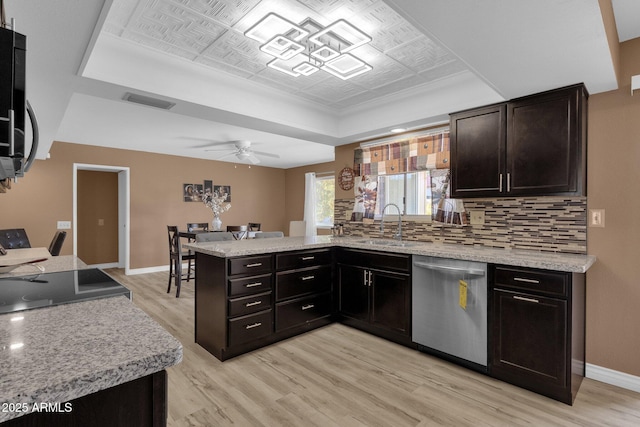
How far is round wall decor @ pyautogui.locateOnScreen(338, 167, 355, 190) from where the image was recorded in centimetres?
435

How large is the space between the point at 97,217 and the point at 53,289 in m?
6.98

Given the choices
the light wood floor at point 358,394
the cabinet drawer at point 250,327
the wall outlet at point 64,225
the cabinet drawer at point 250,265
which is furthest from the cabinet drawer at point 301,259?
the wall outlet at point 64,225

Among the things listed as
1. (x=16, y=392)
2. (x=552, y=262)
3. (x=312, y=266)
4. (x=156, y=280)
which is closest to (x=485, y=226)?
(x=552, y=262)

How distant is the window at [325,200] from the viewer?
798 centimetres

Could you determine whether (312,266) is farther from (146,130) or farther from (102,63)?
(146,130)

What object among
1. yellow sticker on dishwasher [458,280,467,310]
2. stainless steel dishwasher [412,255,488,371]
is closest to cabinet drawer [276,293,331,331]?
stainless steel dishwasher [412,255,488,371]

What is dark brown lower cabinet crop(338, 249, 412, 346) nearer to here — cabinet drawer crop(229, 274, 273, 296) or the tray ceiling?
cabinet drawer crop(229, 274, 273, 296)

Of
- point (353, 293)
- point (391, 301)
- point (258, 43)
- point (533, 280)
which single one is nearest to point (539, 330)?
point (533, 280)

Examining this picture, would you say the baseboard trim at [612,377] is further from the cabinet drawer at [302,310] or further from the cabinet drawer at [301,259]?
the cabinet drawer at [301,259]

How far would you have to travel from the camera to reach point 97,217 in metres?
7.11

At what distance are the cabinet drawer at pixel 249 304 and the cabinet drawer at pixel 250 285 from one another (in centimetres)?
5

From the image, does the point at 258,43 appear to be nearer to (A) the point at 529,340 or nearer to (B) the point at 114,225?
(A) the point at 529,340

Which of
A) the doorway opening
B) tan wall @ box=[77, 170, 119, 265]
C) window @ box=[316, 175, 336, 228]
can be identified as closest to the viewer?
the doorway opening

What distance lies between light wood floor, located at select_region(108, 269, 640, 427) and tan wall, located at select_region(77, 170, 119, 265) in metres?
5.55
